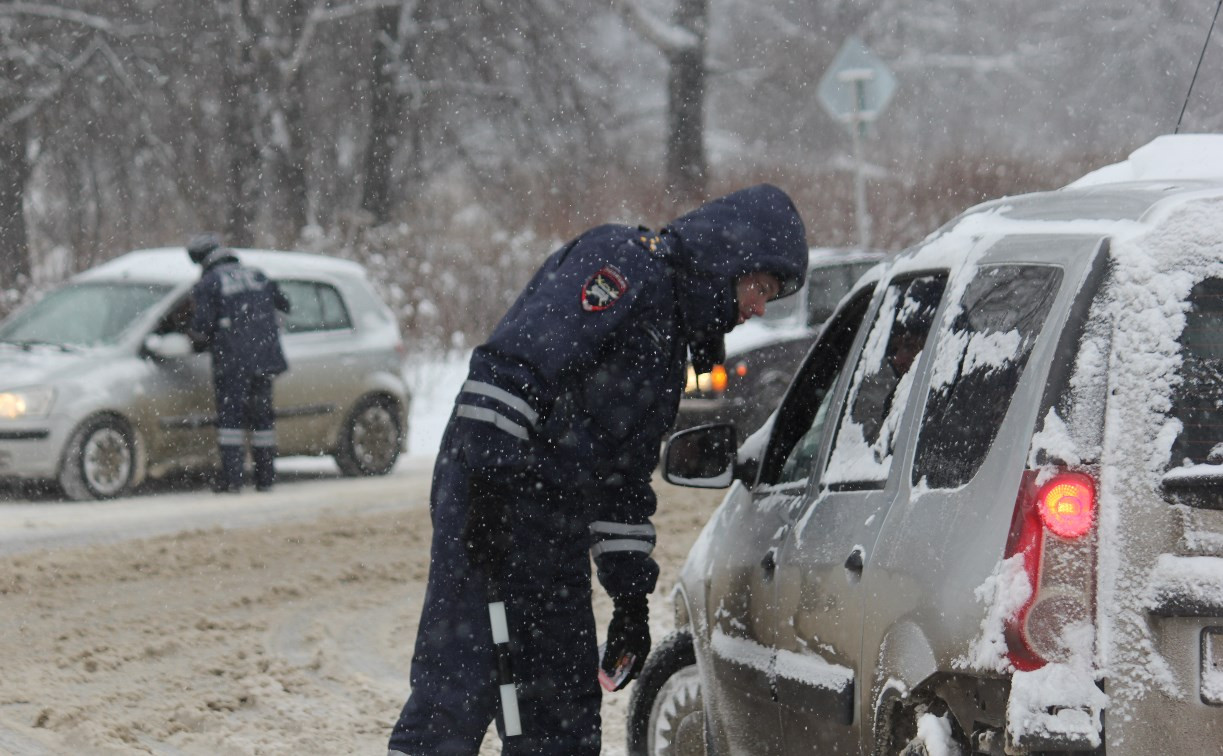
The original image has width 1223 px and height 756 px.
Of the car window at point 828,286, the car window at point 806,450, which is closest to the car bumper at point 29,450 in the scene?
the car window at point 828,286

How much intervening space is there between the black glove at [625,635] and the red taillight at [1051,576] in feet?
4.17

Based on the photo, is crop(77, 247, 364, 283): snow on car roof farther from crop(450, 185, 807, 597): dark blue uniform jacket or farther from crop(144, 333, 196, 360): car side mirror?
crop(450, 185, 807, 597): dark blue uniform jacket

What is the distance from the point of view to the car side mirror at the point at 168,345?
11.6 meters

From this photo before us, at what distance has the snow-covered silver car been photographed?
8.76 ft

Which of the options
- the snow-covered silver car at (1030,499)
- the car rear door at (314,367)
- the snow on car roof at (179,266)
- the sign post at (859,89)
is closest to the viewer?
the snow-covered silver car at (1030,499)

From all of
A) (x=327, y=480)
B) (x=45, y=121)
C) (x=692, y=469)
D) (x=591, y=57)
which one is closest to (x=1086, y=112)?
(x=591, y=57)

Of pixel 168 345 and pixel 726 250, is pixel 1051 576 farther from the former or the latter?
pixel 168 345

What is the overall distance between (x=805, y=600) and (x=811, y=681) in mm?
173

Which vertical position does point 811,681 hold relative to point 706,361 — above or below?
below

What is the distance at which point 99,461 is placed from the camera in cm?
1135

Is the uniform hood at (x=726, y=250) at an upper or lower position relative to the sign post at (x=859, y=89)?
lower

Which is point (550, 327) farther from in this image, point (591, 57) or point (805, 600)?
point (591, 57)

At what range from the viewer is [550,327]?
3.52 meters

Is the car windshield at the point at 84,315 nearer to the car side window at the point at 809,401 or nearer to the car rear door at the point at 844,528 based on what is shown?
the car side window at the point at 809,401
